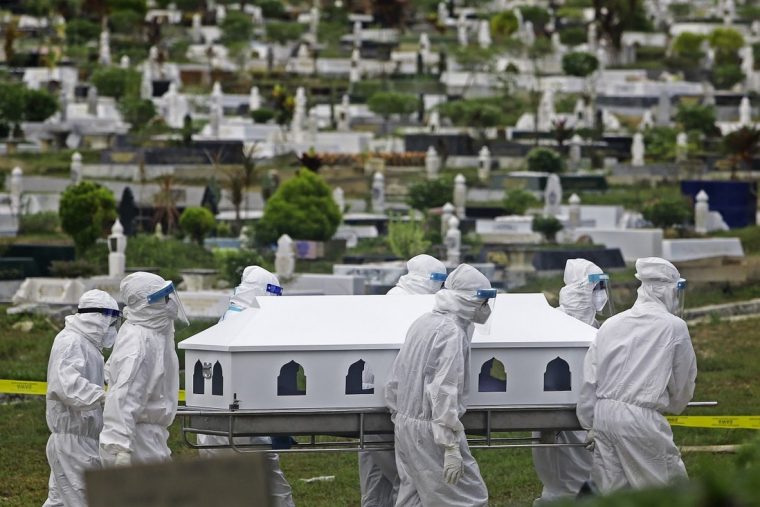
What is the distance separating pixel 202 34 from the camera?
6669cm

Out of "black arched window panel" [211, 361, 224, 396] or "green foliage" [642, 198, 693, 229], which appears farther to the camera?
→ "green foliage" [642, 198, 693, 229]

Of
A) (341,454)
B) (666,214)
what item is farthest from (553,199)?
(341,454)

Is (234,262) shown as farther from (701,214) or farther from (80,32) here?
(80,32)

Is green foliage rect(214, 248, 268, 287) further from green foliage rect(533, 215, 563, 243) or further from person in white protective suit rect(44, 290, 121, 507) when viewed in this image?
person in white protective suit rect(44, 290, 121, 507)

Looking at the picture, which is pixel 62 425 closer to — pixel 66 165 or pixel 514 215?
pixel 514 215

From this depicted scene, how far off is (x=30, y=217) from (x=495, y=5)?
39169mm

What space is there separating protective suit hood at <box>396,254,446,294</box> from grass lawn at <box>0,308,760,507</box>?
155cm

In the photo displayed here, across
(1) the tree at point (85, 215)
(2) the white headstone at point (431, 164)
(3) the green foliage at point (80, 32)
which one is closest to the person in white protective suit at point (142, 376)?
(1) the tree at point (85, 215)

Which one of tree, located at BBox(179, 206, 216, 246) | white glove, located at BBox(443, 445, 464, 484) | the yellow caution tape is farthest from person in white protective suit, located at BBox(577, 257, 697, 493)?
tree, located at BBox(179, 206, 216, 246)

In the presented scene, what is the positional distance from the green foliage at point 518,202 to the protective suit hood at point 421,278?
2445 cm

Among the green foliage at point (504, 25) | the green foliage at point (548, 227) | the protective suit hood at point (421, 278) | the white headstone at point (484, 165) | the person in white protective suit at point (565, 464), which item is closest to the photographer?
the person in white protective suit at point (565, 464)

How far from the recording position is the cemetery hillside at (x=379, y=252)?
10688 millimetres

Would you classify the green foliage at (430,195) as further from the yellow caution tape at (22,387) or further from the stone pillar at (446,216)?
the yellow caution tape at (22,387)

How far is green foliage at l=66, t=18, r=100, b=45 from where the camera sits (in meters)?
63.5
